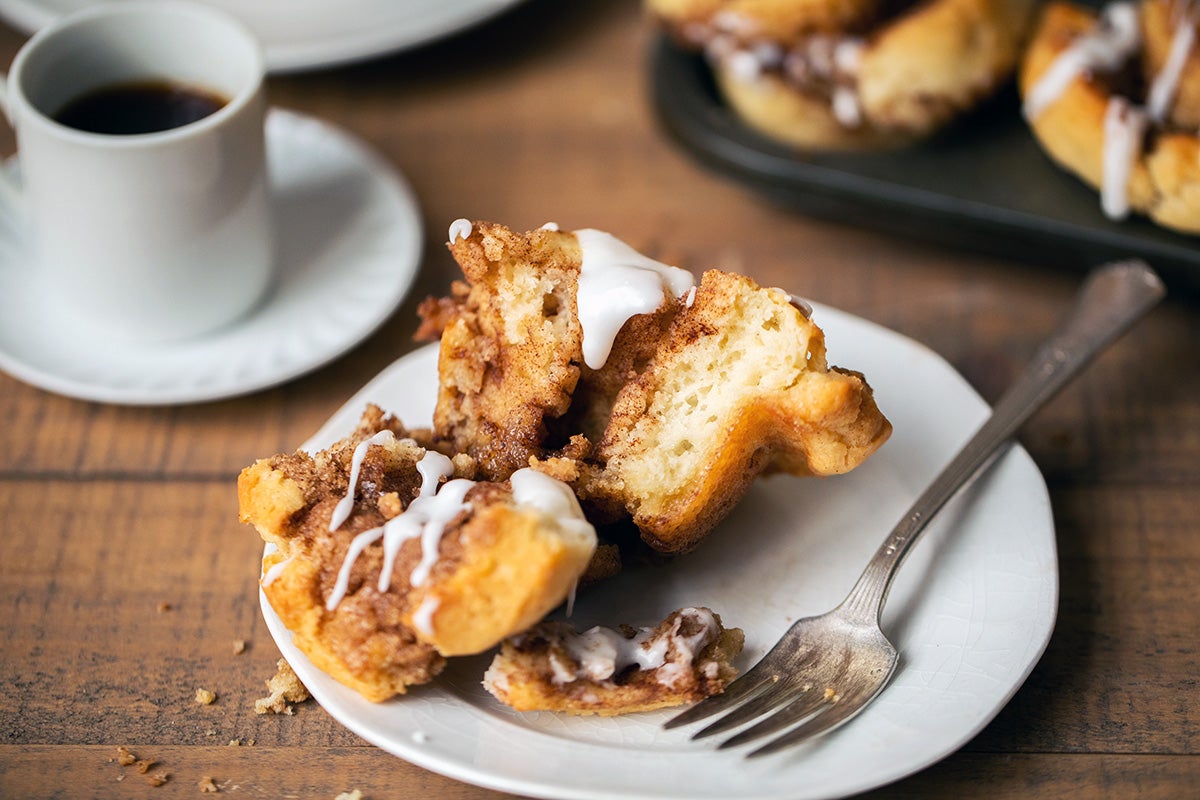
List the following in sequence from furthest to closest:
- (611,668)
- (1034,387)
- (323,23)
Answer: (323,23), (1034,387), (611,668)

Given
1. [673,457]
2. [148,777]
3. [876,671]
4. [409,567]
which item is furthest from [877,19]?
[148,777]

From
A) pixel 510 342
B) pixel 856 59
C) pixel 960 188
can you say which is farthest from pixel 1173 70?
pixel 510 342

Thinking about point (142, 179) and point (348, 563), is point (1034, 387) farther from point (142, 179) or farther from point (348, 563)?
point (142, 179)

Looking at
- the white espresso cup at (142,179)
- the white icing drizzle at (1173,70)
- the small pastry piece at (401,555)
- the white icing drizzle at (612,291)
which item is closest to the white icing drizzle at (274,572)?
the small pastry piece at (401,555)

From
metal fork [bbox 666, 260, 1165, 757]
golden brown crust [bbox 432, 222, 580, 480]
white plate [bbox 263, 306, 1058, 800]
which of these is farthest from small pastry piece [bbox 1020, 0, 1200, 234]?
golden brown crust [bbox 432, 222, 580, 480]

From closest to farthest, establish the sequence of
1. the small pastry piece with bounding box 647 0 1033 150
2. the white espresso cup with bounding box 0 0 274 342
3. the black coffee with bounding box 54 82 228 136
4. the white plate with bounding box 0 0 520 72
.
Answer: the white espresso cup with bounding box 0 0 274 342 → the black coffee with bounding box 54 82 228 136 → the small pastry piece with bounding box 647 0 1033 150 → the white plate with bounding box 0 0 520 72

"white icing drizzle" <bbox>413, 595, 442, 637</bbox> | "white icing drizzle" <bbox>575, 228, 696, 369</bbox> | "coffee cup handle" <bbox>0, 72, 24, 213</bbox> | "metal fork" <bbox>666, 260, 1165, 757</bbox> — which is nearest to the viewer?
"white icing drizzle" <bbox>413, 595, 442, 637</bbox>

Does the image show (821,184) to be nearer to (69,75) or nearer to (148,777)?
(69,75)

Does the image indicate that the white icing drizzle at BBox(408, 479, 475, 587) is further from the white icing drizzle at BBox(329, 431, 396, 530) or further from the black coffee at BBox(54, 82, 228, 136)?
the black coffee at BBox(54, 82, 228, 136)
